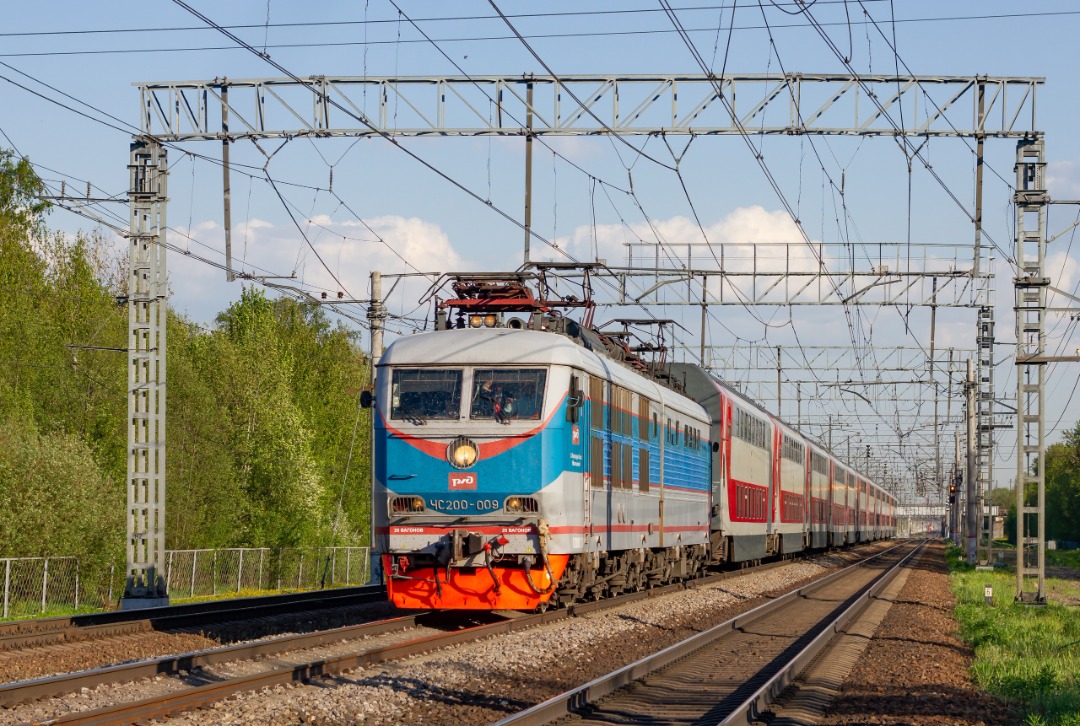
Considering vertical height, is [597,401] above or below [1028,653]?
above

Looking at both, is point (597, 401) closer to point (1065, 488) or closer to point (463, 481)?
point (463, 481)

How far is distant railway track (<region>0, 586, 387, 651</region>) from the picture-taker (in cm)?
1603

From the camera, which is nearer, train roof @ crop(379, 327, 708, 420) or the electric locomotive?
the electric locomotive

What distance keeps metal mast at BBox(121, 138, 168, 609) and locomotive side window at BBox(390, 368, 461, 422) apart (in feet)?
26.8

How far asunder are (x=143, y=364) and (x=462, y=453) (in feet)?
30.8

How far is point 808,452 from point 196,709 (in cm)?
3770

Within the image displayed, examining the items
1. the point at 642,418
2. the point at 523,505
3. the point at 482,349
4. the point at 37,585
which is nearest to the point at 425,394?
the point at 482,349

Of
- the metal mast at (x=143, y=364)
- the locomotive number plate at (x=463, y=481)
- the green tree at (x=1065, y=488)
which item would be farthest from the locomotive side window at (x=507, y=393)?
the green tree at (x=1065, y=488)

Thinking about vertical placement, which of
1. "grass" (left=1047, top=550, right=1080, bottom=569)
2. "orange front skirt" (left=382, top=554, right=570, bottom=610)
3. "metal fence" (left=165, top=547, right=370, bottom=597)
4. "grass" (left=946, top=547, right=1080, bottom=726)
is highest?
"orange front skirt" (left=382, top=554, right=570, bottom=610)

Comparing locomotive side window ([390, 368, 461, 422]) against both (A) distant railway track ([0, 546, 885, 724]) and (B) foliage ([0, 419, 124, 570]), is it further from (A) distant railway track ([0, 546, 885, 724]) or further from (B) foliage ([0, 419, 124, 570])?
(B) foliage ([0, 419, 124, 570])

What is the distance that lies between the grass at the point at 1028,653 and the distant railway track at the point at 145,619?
402 inches

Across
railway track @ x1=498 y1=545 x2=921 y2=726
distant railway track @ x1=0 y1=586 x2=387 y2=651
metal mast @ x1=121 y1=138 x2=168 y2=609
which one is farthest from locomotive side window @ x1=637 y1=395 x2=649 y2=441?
metal mast @ x1=121 y1=138 x2=168 y2=609

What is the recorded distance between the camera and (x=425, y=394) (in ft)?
57.1

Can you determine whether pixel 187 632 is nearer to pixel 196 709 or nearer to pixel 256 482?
pixel 196 709
